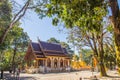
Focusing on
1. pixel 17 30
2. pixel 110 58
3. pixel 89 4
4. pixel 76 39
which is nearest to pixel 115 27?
pixel 89 4

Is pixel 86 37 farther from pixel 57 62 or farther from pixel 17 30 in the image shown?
pixel 57 62

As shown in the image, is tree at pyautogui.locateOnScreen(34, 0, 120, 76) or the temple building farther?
the temple building

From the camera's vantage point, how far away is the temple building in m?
44.7

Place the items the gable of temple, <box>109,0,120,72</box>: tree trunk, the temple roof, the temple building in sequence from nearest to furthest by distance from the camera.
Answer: <box>109,0,120,72</box>: tree trunk
the temple building
the gable of temple
the temple roof

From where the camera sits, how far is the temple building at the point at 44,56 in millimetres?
44656

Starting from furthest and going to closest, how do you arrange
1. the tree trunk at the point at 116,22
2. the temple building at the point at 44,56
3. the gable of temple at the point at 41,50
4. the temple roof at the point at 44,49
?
the temple roof at the point at 44,49 → the gable of temple at the point at 41,50 → the temple building at the point at 44,56 → the tree trunk at the point at 116,22

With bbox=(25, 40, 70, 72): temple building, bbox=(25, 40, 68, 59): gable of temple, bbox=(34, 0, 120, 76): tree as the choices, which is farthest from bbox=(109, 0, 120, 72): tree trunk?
bbox=(25, 40, 68, 59): gable of temple

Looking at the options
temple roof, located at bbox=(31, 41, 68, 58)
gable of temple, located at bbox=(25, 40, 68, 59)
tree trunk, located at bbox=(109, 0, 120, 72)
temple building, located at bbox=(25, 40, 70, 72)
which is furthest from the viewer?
temple roof, located at bbox=(31, 41, 68, 58)

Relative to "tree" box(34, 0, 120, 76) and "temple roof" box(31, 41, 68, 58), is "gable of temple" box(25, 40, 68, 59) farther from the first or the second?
"tree" box(34, 0, 120, 76)

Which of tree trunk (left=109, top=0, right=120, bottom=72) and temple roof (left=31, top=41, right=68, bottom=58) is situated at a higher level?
temple roof (left=31, top=41, right=68, bottom=58)

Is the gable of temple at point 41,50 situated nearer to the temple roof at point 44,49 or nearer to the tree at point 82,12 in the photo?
the temple roof at point 44,49

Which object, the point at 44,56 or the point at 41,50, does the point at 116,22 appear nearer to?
the point at 44,56

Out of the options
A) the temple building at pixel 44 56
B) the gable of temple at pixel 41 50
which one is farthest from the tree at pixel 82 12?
the gable of temple at pixel 41 50

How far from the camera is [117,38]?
9.43 m
